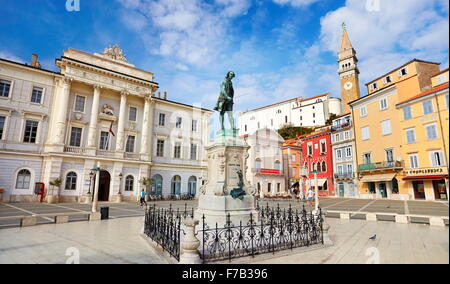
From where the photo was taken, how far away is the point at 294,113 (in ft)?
269

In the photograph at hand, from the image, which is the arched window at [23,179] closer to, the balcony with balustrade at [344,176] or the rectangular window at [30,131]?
the rectangular window at [30,131]

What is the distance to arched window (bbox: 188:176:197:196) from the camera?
1313 inches

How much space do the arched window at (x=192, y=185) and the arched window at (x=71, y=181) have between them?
14.3 m

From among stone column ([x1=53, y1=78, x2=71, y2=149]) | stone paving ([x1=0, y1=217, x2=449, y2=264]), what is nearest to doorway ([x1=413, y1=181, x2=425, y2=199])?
stone paving ([x1=0, y1=217, x2=449, y2=264])

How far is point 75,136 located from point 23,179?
628 cm

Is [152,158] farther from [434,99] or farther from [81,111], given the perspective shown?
[434,99]

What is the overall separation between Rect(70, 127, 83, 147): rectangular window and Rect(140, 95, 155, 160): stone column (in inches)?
273

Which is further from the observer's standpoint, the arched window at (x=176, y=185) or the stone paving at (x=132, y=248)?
the arched window at (x=176, y=185)

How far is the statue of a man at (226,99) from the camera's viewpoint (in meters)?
9.52

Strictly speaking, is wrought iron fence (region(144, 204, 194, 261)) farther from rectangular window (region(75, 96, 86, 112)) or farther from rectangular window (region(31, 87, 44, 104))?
rectangular window (region(31, 87, 44, 104))

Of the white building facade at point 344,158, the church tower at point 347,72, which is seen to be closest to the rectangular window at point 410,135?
the white building facade at point 344,158

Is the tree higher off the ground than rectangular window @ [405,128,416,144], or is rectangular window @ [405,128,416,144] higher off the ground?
the tree
